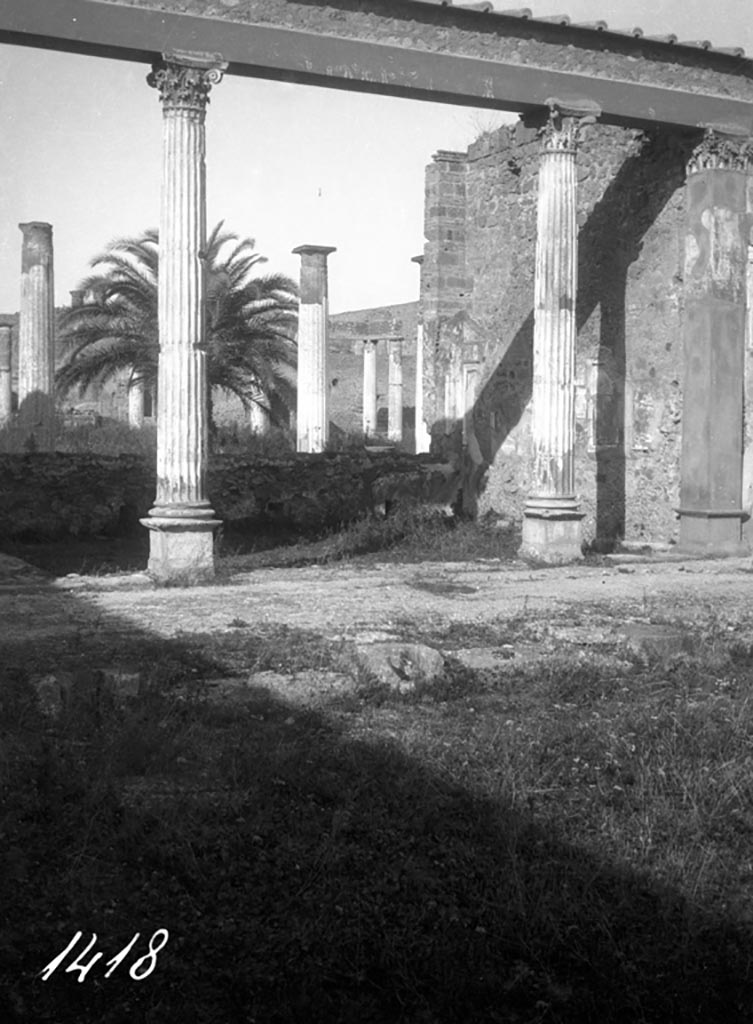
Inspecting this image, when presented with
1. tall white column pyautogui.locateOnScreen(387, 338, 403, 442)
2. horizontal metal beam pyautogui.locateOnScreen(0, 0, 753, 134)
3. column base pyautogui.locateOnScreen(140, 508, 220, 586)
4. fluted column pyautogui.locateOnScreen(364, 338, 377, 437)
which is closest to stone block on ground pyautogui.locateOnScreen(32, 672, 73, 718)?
column base pyautogui.locateOnScreen(140, 508, 220, 586)

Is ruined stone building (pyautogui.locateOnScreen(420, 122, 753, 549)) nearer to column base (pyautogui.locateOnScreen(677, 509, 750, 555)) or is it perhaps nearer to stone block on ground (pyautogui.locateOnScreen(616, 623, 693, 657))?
column base (pyautogui.locateOnScreen(677, 509, 750, 555))

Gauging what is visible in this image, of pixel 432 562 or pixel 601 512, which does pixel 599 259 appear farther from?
pixel 432 562

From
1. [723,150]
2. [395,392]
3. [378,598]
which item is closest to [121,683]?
[378,598]

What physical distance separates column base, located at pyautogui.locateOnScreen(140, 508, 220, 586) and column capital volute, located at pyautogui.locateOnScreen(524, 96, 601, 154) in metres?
4.86

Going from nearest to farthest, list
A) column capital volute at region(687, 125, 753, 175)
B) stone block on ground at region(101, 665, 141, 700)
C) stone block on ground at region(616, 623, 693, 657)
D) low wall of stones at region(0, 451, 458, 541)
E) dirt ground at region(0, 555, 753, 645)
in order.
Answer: stone block on ground at region(101, 665, 141, 700) < stone block on ground at region(616, 623, 693, 657) < dirt ground at region(0, 555, 753, 645) < column capital volute at region(687, 125, 753, 175) < low wall of stones at region(0, 451, 458, 541)

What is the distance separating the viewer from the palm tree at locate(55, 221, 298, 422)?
59.7ft

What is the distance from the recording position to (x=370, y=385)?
3559 centimetres

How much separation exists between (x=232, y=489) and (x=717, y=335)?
5980 mm

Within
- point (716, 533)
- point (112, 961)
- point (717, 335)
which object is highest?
point (717, 335)

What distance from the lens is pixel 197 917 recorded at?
3324 mm

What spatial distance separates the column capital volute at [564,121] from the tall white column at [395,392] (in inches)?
920

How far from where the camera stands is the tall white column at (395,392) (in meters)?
35.0

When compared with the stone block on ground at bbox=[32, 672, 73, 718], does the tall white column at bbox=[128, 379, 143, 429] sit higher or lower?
higher

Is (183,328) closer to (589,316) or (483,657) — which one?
(483,657)
